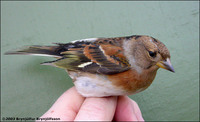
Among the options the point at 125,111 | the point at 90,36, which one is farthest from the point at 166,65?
the point at 90,36

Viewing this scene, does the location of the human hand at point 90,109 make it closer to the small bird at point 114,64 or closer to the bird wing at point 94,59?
the small bird at point 114,64

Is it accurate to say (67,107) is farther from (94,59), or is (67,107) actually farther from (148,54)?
(148,54)

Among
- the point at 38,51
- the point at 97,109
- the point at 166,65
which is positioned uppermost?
the point at 38,51

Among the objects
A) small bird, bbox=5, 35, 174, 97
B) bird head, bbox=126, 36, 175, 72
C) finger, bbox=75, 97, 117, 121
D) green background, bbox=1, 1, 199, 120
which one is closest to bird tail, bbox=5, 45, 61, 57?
small bird, bbox=5, 35, 174, 97

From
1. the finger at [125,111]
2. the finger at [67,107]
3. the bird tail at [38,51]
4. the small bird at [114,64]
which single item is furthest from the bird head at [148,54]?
the bird tail at [38,51]

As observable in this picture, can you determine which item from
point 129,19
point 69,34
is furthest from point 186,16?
point 69,34

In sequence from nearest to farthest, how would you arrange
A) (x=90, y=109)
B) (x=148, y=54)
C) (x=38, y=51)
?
(x=90, y=109), (x=148, y=54), (x=38, y=51)

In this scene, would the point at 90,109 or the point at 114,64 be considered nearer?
the point at 90,109

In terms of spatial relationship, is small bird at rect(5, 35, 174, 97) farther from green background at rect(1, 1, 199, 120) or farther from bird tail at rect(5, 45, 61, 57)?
green background at rect(1, 1, 199, 120)
